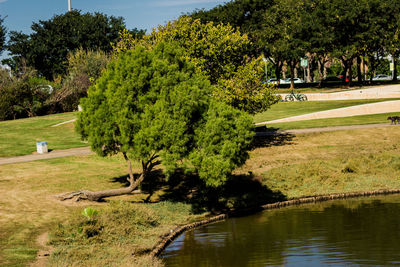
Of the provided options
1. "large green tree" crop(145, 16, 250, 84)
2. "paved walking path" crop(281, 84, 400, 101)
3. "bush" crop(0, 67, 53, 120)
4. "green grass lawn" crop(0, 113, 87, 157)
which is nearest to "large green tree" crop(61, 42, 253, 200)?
"large green tree" crop(145, 16, 250, 84)

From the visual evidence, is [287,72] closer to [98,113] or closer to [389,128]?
[389,128]

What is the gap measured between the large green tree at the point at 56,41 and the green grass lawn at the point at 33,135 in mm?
46663

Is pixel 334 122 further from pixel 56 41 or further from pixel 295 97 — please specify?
pixel 56 41

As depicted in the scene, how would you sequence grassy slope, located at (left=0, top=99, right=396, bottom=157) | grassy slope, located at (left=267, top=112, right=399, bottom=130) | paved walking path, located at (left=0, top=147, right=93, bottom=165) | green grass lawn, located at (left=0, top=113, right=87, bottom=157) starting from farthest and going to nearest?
grassy slope, located at (left=267, top=112, right=399, bottom=130) < grassy slope, located at (left=0, top=99, right=396, bottom=157) < green grass lawn, located at (left=0, top=113, right=87, bottom=157) < paved walking path, located at (left=0, top=147, right=93, bottom=165)

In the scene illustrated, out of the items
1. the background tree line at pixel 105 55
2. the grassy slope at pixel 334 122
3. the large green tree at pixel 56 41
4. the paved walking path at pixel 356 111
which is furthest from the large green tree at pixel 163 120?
the large green tree at pixel 56 41

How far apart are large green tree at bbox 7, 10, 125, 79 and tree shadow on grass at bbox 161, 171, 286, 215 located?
77637mm

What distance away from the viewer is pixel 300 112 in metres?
62.0

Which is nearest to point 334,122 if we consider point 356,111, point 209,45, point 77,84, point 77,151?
point 356,111

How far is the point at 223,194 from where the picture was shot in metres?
32.3

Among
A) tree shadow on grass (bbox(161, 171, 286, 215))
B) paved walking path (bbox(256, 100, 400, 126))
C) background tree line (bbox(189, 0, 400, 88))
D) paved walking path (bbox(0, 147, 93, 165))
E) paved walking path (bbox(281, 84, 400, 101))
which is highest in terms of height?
background tree line (bbox(189, 0, 400, 88))

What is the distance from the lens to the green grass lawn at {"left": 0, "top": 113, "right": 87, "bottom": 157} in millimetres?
43281

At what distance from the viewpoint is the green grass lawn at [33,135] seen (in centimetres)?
4328

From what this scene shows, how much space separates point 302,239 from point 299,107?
45.0 meters

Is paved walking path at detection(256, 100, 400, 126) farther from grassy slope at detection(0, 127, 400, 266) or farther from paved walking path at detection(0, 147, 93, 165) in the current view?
paved walking path at detection(0, 147, 93, 165)
